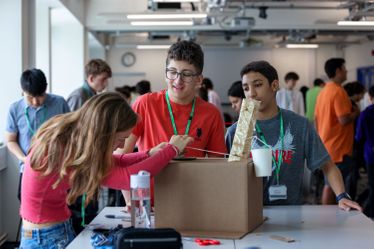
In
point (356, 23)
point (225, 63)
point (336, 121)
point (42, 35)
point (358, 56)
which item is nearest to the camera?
point (336, 121)

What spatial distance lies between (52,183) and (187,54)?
805 millimetres

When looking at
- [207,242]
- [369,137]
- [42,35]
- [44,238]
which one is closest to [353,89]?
[369,137]

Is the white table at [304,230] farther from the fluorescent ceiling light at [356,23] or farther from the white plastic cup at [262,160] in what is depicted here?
the fluorescent ceiling light at [356,23]

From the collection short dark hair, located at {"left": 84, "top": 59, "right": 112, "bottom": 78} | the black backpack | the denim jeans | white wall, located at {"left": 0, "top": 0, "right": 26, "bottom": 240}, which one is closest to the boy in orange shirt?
short dark hair, located at {"left": 84, "top": 59, "right": 112, "bottom": 78}

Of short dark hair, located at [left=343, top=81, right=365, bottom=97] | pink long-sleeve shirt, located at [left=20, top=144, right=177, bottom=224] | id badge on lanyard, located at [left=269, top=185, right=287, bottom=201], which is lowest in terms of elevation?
id badge on lanyard, located at [left=269, top=185, right=287, bottom=201]

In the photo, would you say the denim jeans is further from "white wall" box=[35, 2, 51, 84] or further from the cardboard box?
"white wall" box=[35, 2, 51, 84]

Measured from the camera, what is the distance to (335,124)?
5.25 metres

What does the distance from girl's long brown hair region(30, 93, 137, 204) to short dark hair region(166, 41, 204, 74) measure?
50 centimetres

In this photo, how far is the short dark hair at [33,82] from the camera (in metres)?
4.10

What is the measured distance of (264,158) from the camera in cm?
213

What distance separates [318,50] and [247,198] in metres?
Answer: 12.9

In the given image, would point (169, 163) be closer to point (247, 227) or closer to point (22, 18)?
point (247, 227)

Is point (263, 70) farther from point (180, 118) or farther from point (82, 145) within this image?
point (82, 145)

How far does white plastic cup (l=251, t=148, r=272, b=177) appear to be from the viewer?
2.13 metres
